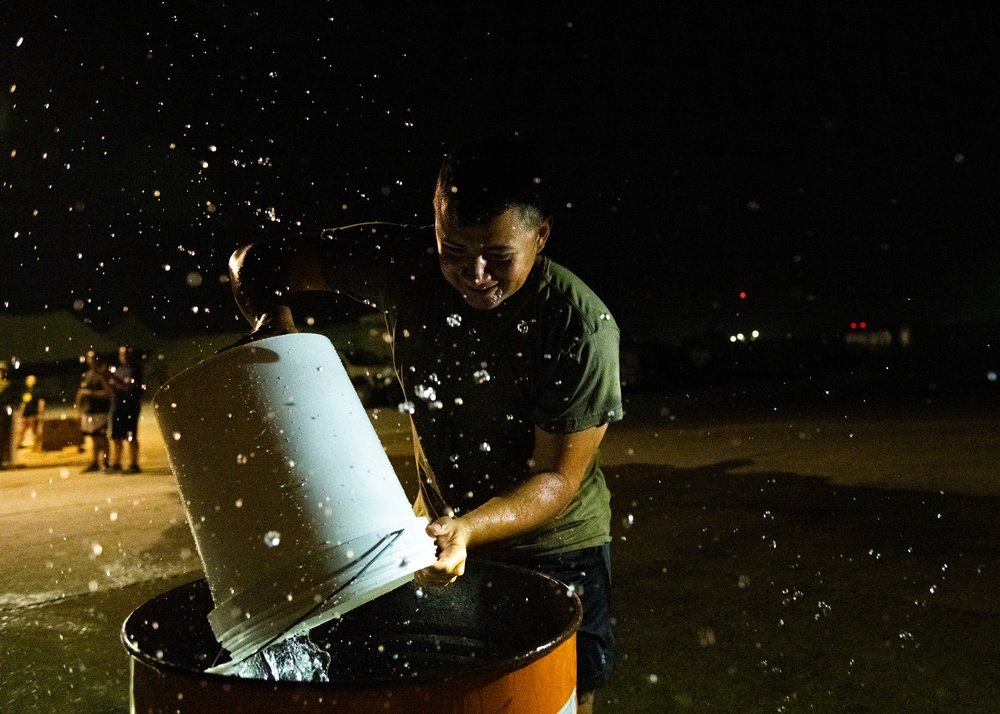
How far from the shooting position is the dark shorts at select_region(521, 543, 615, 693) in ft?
6.72

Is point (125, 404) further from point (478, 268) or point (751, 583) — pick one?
point (478, 268)

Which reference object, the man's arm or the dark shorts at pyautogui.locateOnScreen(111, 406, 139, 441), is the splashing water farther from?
the dark shorts at pyautogui.locateOnScreen(111, 406, 139, 441)

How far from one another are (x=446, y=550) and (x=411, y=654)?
547mm

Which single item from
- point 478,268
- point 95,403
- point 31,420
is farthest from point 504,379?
point 31,420

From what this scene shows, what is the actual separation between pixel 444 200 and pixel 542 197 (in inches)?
9.5

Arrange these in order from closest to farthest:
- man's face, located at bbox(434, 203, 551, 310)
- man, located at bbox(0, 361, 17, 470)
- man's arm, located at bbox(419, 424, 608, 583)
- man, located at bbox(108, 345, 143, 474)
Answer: man's arm, located at bbox(419, 424, 608, 583), man's face, located at bbox(434, 203, 551, 310), man, located at bbox(108, 345, 143, 474), man, located at bbox(0, 361, 17, 470)

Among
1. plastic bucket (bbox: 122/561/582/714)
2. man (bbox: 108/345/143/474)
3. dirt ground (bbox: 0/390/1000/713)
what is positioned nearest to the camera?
plastic bucket (bbox: 122/561/582/714)

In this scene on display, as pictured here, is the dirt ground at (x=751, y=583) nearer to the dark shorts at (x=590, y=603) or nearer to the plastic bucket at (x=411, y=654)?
the dark shorts at (x=590, y=603)

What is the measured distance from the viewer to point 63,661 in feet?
12.5

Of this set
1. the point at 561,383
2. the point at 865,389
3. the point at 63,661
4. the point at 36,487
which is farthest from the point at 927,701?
the point at 865,389

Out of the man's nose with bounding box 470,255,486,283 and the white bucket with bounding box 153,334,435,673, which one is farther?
the man's nose with bounding box 470,255,486,283

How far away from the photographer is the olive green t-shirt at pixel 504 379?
6.77 ft

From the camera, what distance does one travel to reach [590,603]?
213 centimetres

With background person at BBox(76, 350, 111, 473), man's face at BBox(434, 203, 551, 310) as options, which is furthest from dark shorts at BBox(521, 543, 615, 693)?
background person at BBox(76, 350, 111, 473)
